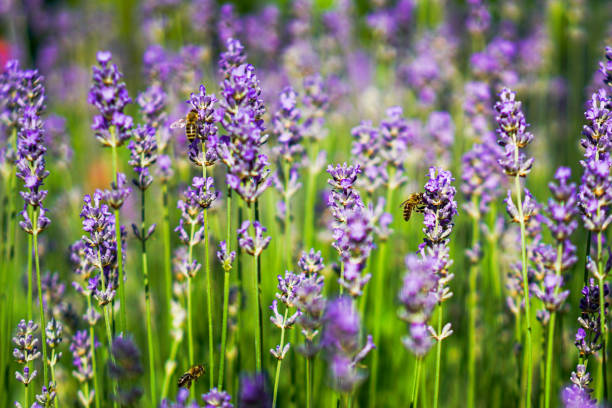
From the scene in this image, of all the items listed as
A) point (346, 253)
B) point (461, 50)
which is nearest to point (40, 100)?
point (346, 253)

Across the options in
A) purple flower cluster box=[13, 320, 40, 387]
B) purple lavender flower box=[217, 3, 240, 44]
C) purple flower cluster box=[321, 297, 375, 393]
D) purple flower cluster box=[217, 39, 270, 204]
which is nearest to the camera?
purple flower cluster box=[321, 297, 375, 393]

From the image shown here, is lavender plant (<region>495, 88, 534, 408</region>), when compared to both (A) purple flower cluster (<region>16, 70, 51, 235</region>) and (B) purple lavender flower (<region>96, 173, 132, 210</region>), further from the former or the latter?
(A) purple flower cluster (<region>16, 70, 51, 235</region>)

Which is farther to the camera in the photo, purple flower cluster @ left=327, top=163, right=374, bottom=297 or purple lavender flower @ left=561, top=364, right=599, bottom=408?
purple lavender flower @ left=561, top=364, right=599, bottom=408

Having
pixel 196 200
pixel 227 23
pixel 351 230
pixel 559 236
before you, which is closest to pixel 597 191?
pixel 559 236

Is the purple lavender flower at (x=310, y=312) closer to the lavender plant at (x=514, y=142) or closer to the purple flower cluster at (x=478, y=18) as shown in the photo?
the lavender plant at (x=514, y=142)

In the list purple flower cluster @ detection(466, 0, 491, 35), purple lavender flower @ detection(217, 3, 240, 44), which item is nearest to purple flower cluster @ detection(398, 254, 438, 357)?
purple lavender flower @ detection(217, 3, 240, 44)

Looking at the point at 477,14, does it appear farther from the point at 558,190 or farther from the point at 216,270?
the point at 558,190

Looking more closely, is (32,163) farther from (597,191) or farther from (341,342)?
(597,191)

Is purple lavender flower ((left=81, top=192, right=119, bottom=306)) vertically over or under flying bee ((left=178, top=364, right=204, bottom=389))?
over
